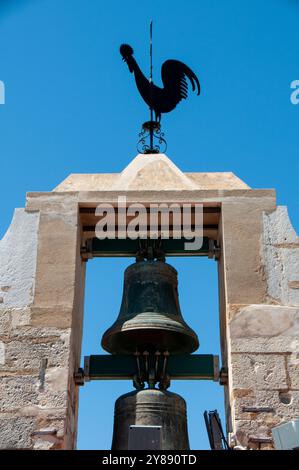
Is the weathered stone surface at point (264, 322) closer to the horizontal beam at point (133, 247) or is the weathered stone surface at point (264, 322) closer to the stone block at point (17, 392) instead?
the horizontal beam at point (133, 247)

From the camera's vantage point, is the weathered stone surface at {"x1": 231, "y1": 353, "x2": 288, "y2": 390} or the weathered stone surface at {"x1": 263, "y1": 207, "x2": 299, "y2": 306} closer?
the weathered stone surface at {"x1": 231, "y1": 353, "x2": 288, "y2": 390}

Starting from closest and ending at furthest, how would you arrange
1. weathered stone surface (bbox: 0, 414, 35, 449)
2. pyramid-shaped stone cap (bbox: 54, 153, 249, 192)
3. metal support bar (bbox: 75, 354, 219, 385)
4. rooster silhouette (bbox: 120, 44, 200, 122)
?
weathered stone surface (bbox: 0, 414, 35, 449) < metal support bar (bbox: 75, 354, 219, 385) < pyramid-shaped stone cap (bbox: 54, 153, 249, 192) < rooster silhouette (bbox: 120, 44, 200, 122)

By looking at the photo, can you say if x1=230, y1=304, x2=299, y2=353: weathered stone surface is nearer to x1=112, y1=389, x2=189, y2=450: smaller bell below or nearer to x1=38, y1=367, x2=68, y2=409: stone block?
x1=112, y1=389, x2=189, y2=450: smaller bell below

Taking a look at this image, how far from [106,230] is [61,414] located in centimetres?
152

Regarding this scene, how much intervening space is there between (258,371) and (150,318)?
0.82 meters

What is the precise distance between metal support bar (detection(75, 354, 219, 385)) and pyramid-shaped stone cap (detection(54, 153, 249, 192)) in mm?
1188

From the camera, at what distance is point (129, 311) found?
5.66 meters

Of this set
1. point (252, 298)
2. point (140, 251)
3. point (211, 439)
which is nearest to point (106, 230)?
point (140, 251)

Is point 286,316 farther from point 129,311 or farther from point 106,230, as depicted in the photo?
point 106,230

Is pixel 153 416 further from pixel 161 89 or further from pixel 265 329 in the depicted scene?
pixel 161 89

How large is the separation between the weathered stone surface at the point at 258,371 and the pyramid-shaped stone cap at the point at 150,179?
1372mm

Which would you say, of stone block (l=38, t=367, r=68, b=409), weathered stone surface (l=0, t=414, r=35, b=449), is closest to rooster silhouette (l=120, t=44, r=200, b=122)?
stone block (l=38, t=367, r=68, b=409)

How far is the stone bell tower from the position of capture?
495cm
